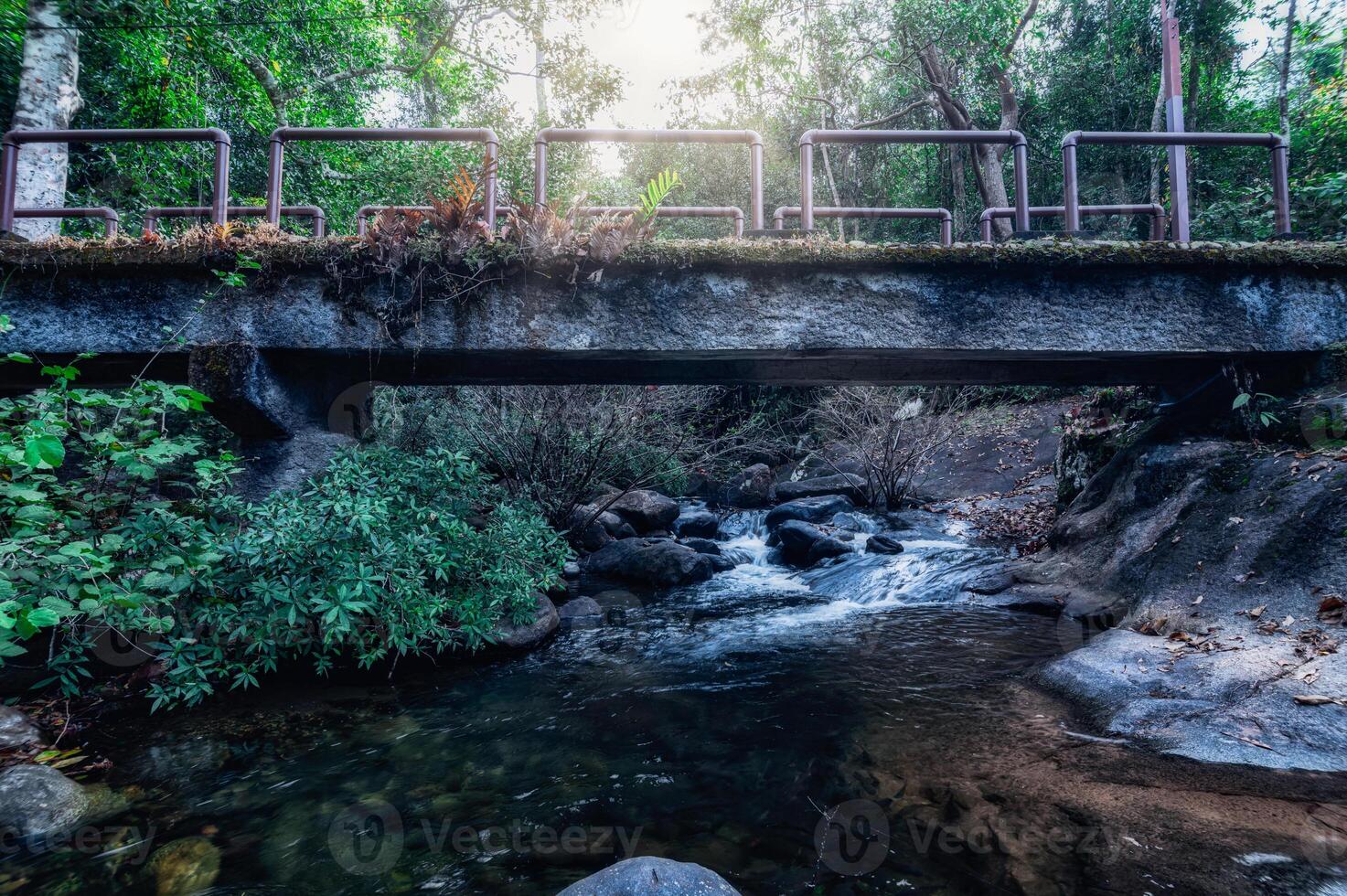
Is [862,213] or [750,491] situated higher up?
[862,213]

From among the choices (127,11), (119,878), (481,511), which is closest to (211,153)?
(127,11)

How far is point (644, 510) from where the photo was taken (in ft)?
38.9

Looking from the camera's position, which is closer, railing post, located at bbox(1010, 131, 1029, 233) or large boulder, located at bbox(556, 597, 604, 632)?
railing post, located at bbox(1010, 131, 1029, 233)

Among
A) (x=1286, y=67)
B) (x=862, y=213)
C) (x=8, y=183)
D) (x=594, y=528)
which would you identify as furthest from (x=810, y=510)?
(x=1286, y=67)

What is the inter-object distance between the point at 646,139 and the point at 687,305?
4.74 feet

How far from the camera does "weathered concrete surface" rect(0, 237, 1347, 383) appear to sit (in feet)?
17.5

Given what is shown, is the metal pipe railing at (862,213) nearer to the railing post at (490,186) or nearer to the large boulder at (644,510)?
the railing post at (490,186)

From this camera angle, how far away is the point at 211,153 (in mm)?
11734

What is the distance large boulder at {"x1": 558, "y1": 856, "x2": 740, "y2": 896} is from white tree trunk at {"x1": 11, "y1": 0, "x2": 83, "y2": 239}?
350 inches

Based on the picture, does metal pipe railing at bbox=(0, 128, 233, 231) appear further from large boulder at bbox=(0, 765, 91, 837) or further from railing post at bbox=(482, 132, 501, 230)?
large boulder at bbox=(0, 765, 91, 837)

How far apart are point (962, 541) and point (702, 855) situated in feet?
27.4

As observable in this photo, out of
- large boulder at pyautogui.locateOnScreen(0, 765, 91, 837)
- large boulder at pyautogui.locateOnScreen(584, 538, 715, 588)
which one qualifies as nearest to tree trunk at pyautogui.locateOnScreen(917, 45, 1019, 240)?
large boulder at pyautogui.locateOnScreen(584, 538, 715, 588)

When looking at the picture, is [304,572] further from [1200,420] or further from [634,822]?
[1200,420]

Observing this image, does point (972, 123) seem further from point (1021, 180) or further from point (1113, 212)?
point (1021, 180)
